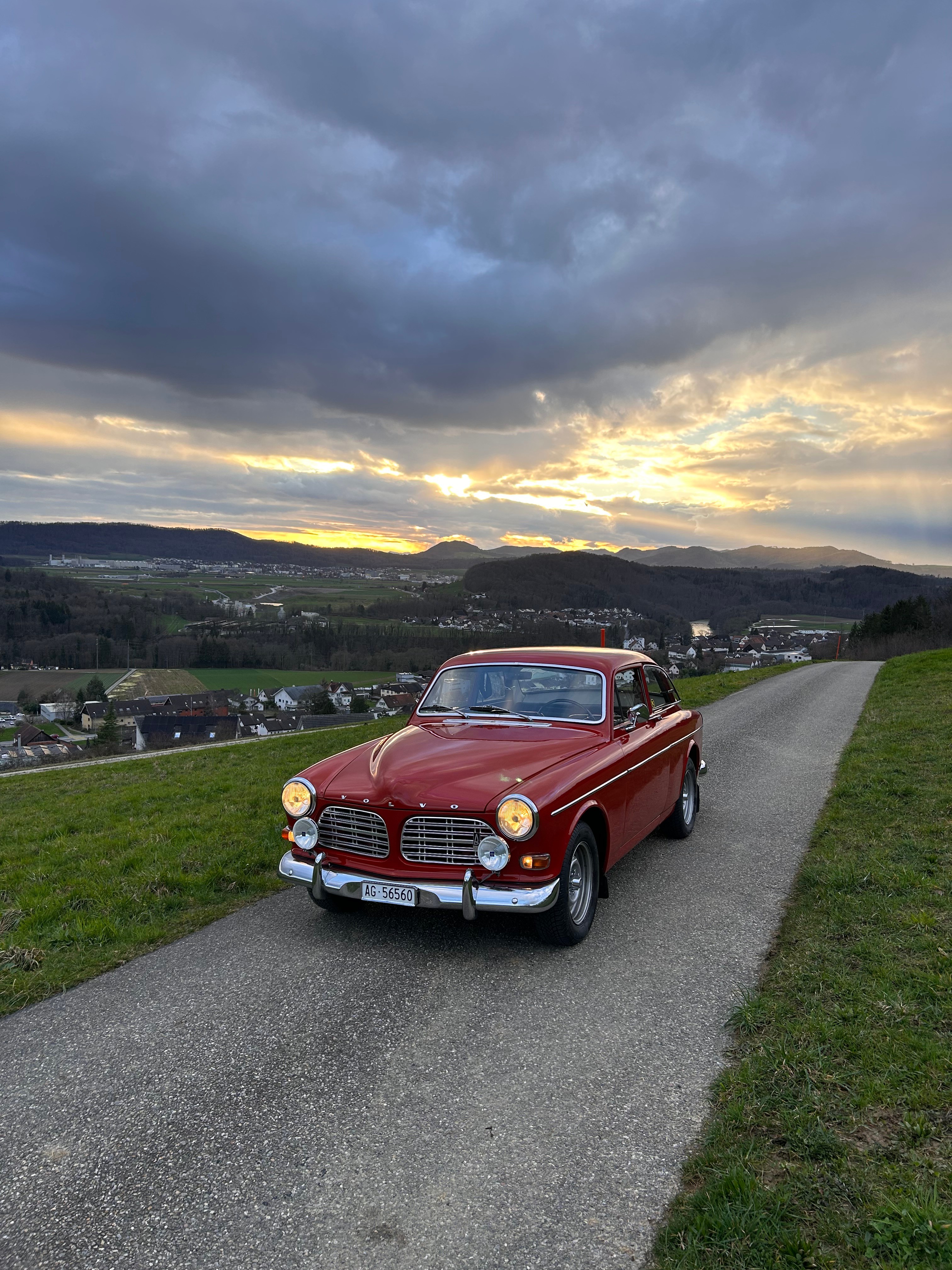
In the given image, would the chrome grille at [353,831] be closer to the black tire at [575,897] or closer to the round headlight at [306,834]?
the round headlight at [306,834]

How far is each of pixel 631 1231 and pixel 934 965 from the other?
8.42ft

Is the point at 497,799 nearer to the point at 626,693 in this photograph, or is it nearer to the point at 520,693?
the point at 520,693

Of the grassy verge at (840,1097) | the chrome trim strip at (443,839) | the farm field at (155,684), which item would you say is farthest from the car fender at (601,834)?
the farm field at (155,684)

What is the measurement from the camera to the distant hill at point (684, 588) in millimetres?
69375

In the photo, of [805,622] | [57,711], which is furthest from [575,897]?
[805,622]

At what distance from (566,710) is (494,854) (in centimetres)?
173

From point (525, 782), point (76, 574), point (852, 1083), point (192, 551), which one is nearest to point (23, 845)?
point (525, 782)

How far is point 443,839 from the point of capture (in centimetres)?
430

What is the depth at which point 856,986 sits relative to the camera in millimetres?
3766

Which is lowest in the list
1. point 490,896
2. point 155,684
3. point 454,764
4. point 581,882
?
point 155,684

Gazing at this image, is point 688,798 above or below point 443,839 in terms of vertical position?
below

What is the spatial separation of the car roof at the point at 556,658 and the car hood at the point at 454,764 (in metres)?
0.70

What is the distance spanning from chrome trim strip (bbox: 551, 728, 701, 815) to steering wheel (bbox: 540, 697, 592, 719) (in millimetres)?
526

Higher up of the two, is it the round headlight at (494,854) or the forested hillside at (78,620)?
the round headlight at (494,854)
